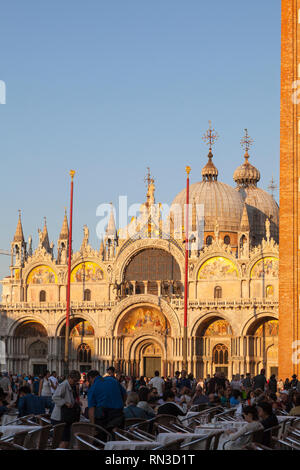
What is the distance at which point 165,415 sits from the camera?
15.3 metres

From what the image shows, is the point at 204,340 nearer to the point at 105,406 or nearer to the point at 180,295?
the point at 180,295

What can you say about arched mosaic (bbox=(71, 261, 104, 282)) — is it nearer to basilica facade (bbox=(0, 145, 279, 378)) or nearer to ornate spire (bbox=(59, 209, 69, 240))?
basilica facade (bbox=(0, 145, 279, 378))

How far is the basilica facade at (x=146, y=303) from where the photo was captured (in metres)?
57.7

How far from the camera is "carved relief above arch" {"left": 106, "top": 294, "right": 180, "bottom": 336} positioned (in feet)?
194

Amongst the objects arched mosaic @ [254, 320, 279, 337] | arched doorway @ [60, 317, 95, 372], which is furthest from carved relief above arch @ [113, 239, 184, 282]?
arched mosaic @ [254, 320, 279, 337]

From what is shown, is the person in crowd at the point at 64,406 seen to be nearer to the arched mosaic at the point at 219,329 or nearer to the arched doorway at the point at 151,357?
the arched mosaic at the point at 219,329

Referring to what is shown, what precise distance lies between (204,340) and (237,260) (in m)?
5.84

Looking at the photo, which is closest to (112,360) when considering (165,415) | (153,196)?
(153,196)

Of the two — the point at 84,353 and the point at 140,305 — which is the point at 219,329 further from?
the point at 84,353

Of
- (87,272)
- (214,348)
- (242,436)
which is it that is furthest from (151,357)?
(242,436)

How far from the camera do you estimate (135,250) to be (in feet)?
205

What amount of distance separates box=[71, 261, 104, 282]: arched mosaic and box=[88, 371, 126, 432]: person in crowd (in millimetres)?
48953

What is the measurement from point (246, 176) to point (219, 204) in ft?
42.7

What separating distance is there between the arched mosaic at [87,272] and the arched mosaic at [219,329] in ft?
30.1
